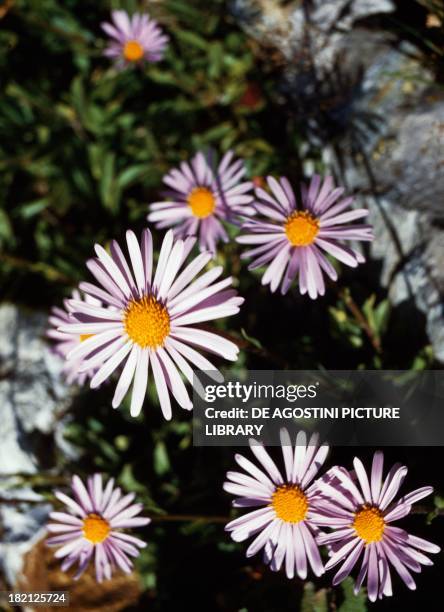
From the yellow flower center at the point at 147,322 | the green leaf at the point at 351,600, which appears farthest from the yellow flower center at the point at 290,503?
the yellow flower center at the point at 147,322

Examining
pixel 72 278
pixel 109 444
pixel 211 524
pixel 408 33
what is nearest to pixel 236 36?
pixel 408 33

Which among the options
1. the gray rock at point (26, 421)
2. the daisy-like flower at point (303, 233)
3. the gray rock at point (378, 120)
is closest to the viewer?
the daisy-like flower at point (303, 233)

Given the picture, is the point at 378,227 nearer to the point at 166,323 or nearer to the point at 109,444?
the point at 166,323

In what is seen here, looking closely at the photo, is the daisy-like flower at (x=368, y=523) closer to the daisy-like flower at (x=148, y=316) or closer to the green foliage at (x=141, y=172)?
the daisy-like flower at (x=148, y=316)

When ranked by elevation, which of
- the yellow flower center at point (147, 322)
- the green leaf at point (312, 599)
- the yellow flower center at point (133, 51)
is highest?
the yellow flower center at point (133, 51)

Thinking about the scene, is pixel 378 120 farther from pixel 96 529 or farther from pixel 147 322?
pixel 96 529
